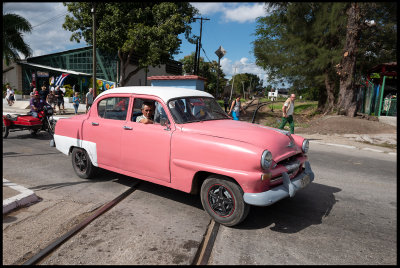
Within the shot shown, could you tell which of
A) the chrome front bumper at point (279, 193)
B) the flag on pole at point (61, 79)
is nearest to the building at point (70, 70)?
the flag on pole at point (61, 79)

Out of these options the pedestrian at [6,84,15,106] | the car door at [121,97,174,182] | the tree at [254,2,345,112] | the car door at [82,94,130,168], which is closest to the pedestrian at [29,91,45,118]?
the car door at [82,94,130,168]

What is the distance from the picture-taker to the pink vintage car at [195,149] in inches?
136

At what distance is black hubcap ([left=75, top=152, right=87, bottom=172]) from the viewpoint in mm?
5578

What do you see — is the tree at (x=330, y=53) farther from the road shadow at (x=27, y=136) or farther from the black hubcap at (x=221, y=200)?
the black hubcap at (x=221, y=200)

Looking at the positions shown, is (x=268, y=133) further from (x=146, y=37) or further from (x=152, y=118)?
(x=146, y=37)

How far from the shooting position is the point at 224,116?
499 cm

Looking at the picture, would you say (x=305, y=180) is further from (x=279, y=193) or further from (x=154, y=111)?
(x=154, y=111)

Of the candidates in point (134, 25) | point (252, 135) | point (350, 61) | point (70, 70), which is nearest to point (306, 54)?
point (350, 61)

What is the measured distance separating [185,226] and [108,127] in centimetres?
231

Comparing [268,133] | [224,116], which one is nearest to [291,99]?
[224,116]

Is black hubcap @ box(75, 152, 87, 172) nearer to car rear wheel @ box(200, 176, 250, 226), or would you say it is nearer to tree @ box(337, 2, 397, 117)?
car rear wheel @ box(200, 176, 250, 226)

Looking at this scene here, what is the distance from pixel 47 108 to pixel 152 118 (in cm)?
718

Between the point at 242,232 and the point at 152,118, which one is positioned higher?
the point at 152,118

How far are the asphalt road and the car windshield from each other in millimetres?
1413
